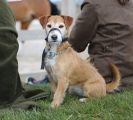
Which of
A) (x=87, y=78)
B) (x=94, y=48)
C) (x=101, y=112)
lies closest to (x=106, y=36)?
(x=94, y=48)

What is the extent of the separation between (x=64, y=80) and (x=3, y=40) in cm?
77

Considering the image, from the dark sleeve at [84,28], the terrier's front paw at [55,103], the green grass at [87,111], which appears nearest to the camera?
the green grass at [87,111]

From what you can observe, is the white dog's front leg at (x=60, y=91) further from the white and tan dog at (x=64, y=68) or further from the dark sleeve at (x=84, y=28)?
the dark sleeve at (x=84, y=28)

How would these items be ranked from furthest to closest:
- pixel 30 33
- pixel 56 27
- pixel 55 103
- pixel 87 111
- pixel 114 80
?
1. pixel 30 33
2. pixel 114 80
3. pixel 55 103
4. pixel 56 27
5. pixel 87 111

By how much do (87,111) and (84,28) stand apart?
1.36 m

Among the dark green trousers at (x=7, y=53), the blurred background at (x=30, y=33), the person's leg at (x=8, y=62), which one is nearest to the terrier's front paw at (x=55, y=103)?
the person's leg at (x=8, y=62)

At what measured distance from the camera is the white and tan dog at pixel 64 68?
5363mm

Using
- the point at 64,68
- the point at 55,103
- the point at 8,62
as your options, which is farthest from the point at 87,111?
the point at 8,62

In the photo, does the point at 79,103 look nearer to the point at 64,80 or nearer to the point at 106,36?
the point at 64,80

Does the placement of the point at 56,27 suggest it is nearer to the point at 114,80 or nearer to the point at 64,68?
the point at 64,68

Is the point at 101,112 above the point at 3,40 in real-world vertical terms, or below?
below

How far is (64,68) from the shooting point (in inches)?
217

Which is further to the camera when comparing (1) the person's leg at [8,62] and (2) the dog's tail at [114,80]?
(2) the dog's tail at [114,80]

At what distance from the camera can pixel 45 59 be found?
5535mm
